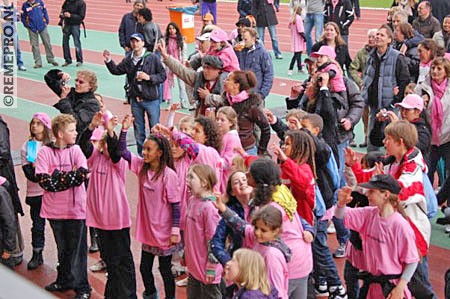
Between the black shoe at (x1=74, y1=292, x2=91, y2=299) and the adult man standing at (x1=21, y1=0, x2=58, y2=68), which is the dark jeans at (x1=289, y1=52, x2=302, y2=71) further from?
the black shoe at (x1=74, y1=292, x2=91, y2=299)

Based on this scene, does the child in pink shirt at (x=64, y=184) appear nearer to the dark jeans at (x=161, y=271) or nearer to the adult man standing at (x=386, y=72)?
the dark jeans at (x=161, y=271)

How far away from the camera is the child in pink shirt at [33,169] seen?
686cm

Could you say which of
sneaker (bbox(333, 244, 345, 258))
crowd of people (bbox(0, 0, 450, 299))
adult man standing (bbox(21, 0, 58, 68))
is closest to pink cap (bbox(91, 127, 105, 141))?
crowd of people (bbox(0, 0, 450, 299))

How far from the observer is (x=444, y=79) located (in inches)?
319

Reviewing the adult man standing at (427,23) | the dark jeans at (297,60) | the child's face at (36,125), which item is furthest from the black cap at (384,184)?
the dark jeans at (297,60)

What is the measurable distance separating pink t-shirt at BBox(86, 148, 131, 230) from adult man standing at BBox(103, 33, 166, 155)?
3744 mm

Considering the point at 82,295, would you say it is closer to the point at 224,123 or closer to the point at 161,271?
the point at 161,271

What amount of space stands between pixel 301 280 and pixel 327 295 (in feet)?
4.87

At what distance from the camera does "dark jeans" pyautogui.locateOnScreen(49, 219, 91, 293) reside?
20.7 feet

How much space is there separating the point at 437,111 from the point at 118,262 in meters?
4.22

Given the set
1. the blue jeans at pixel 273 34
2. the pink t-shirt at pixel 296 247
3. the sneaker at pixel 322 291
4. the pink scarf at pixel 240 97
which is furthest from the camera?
the blue jeans at pixel 273 34

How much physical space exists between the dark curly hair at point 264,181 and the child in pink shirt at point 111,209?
1.59 m

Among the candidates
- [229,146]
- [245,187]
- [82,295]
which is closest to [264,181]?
[245,187]

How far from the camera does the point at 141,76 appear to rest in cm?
956
